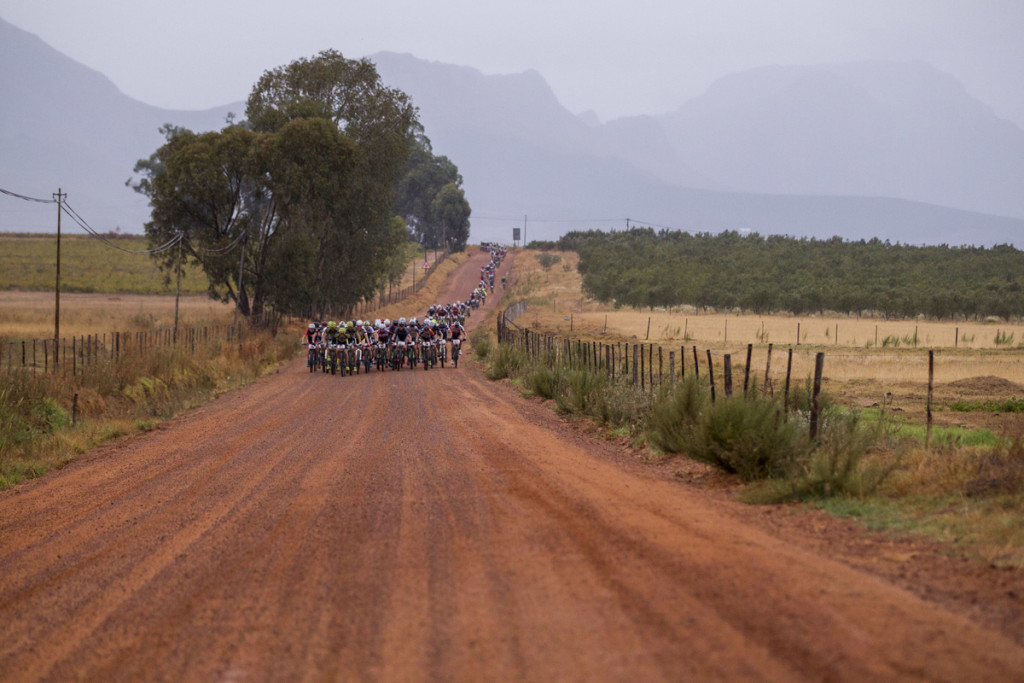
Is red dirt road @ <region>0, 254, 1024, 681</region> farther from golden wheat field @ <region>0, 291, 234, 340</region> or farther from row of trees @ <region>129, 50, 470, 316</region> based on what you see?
row of trees @ <region>129, 50, 470, 316</region>

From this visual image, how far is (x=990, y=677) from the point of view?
13.7 ft

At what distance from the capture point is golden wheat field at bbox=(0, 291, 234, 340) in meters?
36.5

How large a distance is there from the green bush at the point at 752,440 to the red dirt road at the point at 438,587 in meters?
0.64

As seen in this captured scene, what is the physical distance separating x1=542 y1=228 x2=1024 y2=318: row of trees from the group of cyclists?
3880cm

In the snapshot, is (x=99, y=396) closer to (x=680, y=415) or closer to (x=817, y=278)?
(x=680, y=415)

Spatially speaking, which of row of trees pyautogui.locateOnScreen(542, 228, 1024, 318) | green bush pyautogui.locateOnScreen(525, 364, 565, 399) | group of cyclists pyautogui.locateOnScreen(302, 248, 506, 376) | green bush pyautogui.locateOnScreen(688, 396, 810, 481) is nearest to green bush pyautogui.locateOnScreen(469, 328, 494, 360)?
group of cyclists pyautogui.locateOnScreen(302, 248, 506, 376)

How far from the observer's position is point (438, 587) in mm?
6004

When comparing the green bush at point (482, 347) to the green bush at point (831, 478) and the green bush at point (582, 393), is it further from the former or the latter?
the green bush at point (831, 478)

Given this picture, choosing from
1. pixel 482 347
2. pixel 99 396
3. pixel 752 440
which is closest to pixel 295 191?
pixel 482 347

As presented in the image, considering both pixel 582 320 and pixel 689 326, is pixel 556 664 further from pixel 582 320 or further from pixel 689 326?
pixel 582 320

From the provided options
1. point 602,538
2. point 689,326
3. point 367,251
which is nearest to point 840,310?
point 689,326

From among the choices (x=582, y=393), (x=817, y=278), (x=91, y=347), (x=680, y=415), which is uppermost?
(x=817, y=278)

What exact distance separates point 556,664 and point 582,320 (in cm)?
5027

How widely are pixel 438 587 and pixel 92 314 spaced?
45553mm
